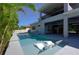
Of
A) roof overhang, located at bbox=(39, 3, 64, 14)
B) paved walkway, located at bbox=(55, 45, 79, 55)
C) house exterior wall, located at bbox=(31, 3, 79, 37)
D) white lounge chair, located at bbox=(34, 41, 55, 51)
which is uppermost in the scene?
roof overhang, located at bbox=(39, 3, 64, 14)

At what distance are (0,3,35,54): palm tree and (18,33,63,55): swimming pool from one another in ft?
1.36

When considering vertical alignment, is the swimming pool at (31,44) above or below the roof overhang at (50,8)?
below

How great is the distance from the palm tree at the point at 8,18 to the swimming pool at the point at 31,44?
41 cm

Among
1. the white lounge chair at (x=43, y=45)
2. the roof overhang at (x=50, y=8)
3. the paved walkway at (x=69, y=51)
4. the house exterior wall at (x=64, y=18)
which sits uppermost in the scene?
the roof overhang at (x=50, y=8)

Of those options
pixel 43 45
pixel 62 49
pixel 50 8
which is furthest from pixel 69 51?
pixel 50 8

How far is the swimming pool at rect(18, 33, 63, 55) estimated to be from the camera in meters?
4.20

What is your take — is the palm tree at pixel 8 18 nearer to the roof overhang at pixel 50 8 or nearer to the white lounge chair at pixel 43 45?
the roof overhang at pixel 50 8

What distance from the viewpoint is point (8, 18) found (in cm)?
374

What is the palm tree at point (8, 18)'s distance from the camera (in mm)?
3484

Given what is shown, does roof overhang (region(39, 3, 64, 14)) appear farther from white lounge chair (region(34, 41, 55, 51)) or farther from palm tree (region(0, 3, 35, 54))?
white lounge chair (region(34, 41, 55, 51))

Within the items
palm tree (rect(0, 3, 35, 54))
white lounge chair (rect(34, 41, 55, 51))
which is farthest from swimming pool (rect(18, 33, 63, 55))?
palm tree (rect(0, 3, 35, 54))

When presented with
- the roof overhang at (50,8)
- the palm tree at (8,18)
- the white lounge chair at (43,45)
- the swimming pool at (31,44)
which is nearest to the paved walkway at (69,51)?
the swimming pool at (31,44)

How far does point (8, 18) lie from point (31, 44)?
1.19 metres

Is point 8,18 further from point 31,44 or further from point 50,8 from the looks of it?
point 50,8
